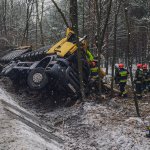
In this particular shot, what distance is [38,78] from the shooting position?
12547 mm

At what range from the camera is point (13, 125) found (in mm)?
7465

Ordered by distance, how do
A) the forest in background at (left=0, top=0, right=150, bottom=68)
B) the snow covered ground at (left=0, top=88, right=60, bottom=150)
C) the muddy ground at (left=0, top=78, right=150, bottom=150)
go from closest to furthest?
the snow covered ground at (left=0, top=88, right=60, bottom=150)
the muddy ground at (left=0, top=78, right=150, bottom=150)
the forest in background at (left=0, top=0, right=150, bottom=68)

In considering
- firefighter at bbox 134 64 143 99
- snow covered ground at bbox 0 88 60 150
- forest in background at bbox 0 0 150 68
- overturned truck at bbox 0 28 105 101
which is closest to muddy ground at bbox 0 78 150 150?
firefighter at bbox 134 64 143 99

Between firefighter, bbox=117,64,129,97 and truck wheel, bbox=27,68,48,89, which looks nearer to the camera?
truck wheel, bbox=27,68,48,89

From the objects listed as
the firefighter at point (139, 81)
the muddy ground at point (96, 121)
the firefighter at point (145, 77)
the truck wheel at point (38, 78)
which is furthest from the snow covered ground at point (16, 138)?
the firefighter at point (145, 77)

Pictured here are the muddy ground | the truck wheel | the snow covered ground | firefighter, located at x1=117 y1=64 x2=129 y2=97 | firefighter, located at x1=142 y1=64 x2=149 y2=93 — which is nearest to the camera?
the snow covered ground

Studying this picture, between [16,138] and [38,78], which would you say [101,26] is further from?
[16,138]

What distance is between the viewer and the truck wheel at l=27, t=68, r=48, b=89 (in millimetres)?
12477

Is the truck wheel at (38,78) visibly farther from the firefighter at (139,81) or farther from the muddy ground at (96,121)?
the firefighter at (139,81)

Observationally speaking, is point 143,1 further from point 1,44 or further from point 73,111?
point 73,111

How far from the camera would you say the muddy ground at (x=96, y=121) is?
863cm

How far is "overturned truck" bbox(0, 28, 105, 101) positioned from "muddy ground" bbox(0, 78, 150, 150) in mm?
746

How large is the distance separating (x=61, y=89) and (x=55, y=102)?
2.48 ft

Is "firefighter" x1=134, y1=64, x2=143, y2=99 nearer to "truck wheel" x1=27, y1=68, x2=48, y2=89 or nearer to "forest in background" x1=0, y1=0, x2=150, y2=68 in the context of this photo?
"forest in background" x1=0, y1=0, x2=150, y2=68
